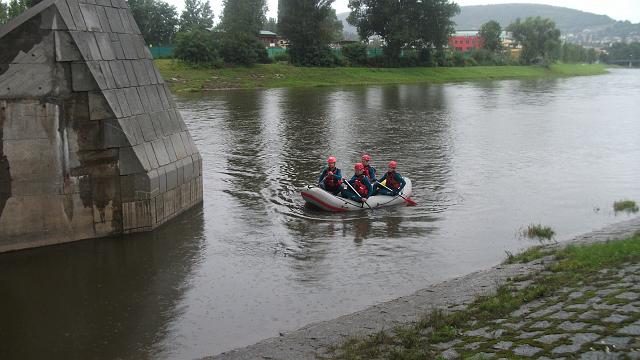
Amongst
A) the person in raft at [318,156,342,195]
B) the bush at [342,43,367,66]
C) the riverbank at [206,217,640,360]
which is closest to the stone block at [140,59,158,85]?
the person in raft at [318,156,342,195]

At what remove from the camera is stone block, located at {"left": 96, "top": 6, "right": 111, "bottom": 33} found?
50.0 feet

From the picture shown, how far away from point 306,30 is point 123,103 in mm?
61913

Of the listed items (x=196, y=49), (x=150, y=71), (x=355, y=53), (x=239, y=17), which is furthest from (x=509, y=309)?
(x=355, y=53)

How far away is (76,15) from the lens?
14391 millimetres

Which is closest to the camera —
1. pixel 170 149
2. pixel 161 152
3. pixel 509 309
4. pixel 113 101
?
pixel 509 309

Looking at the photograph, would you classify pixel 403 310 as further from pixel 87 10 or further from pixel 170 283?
pixel 87 10

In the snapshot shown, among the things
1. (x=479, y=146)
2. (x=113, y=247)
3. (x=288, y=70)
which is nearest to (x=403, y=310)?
(x=113, y=247)

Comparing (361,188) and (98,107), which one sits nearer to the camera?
(98,107)

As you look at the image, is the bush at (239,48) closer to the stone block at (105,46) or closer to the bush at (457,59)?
the bush at (457,59)

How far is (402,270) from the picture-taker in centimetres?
1399

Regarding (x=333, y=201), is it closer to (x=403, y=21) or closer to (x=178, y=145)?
(x=178, y=145)

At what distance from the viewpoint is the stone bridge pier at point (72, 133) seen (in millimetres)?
13797

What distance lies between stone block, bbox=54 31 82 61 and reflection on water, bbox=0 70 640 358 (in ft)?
14.4

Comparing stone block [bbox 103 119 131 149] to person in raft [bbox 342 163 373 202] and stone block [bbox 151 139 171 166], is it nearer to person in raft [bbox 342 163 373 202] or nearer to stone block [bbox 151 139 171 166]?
stone block [bbox 151 139 171 166]
